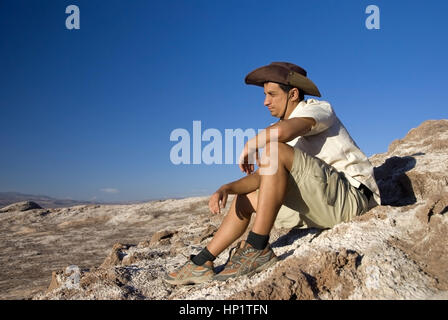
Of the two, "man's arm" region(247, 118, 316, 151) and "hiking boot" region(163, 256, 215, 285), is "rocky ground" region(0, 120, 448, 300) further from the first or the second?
"man's arm" region(247, 118, 316, 151)

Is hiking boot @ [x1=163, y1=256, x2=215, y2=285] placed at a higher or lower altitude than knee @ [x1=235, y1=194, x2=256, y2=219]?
lower

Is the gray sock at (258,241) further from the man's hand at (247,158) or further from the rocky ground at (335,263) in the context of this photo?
the man's hand at (247,158)

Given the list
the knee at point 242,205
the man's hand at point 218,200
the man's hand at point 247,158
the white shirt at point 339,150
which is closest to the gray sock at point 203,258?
the knee at point 242,205

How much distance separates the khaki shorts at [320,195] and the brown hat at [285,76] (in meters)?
0.57

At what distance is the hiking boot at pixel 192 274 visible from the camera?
2369mm

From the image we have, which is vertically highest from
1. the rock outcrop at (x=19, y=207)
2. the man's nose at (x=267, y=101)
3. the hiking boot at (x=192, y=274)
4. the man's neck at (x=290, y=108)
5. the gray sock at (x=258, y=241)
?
the man's nose at (x=267, y=101)

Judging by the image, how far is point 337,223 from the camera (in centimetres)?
258

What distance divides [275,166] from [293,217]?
70 centimetres

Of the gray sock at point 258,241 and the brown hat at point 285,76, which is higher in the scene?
the brown hat at point 285,76

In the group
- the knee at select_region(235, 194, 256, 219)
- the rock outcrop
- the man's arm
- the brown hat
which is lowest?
the rock outcrop

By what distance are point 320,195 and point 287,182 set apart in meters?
0.26

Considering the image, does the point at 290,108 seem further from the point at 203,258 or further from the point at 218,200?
the point at 203,258

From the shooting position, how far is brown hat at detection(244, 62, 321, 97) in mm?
2562

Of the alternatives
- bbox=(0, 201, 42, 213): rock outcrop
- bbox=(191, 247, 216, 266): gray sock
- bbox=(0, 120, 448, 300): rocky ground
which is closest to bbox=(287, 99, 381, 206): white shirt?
bbox=(0, 120, 448, 300): rocky ground
